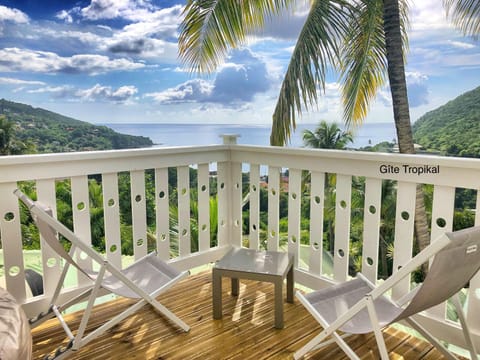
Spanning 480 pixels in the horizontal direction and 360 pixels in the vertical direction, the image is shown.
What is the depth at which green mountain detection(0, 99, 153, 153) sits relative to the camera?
9.08 metres

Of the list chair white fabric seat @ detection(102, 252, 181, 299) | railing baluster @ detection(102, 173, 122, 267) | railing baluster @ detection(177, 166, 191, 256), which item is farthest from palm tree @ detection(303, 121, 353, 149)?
chair white fabric seat @ detection(102, 252, 181, 299)

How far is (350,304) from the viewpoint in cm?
202

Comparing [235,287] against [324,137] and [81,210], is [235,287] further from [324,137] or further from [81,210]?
[324,137]

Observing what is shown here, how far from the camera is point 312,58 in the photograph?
4.73 m

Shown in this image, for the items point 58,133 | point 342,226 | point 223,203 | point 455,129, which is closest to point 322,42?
point 223,203

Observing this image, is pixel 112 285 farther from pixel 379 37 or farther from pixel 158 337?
pixel 379 37

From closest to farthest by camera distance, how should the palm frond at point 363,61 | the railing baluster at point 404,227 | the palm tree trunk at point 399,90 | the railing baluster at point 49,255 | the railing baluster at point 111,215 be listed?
the railing baluster at point 404,227 < the railing baluster at point 49,255 < the railing baluster at point 111,215 < the palm tree trunk at point 399,90 < the palm frond at point 363,61

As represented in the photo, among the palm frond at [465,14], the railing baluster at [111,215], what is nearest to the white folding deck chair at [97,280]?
the railing baluster at [111,215]

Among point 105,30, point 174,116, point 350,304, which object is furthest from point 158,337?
point 105,30

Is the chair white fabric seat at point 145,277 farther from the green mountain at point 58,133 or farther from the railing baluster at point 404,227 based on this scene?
the green mountain at point 58,133

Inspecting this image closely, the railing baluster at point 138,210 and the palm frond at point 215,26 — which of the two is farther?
the palm frond at point 215,26

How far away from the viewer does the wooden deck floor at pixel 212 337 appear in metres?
2.09

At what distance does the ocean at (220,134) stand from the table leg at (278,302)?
1429mm

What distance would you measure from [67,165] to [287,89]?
328cm
